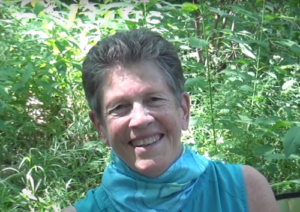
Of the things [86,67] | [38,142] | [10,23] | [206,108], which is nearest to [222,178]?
[86,67]

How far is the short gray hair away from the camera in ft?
5.80

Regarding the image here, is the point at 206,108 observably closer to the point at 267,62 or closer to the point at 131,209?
the point at 267,62

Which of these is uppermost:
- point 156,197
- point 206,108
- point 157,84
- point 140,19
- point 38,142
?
point 157,84

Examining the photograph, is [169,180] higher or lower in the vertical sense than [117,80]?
lower

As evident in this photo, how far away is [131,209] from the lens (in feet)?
6.10

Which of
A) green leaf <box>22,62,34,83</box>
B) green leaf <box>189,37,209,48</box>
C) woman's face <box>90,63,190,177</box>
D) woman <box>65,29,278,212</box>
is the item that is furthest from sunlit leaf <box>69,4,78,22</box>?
woman's face <box>90,63,190,177</box>

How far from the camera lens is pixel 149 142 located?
68.9 inches

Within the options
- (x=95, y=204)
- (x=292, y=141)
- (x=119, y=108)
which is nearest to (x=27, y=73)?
(x=292, y=141)

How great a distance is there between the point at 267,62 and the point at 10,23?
1873mm

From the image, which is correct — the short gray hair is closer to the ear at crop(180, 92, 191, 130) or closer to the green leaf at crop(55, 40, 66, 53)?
the ear at crop(180, 92, 191, 130)

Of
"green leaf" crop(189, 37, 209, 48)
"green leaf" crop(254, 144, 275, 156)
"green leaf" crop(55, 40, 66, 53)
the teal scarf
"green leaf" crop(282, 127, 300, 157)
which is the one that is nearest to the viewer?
the teal scarf

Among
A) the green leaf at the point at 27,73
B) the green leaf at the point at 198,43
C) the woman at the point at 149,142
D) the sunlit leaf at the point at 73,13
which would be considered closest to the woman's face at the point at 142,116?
the woman at the point at 149,142

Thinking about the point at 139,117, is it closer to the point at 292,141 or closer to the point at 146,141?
the point at 146,141

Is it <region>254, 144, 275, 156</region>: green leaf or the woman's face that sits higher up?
the woman's face
